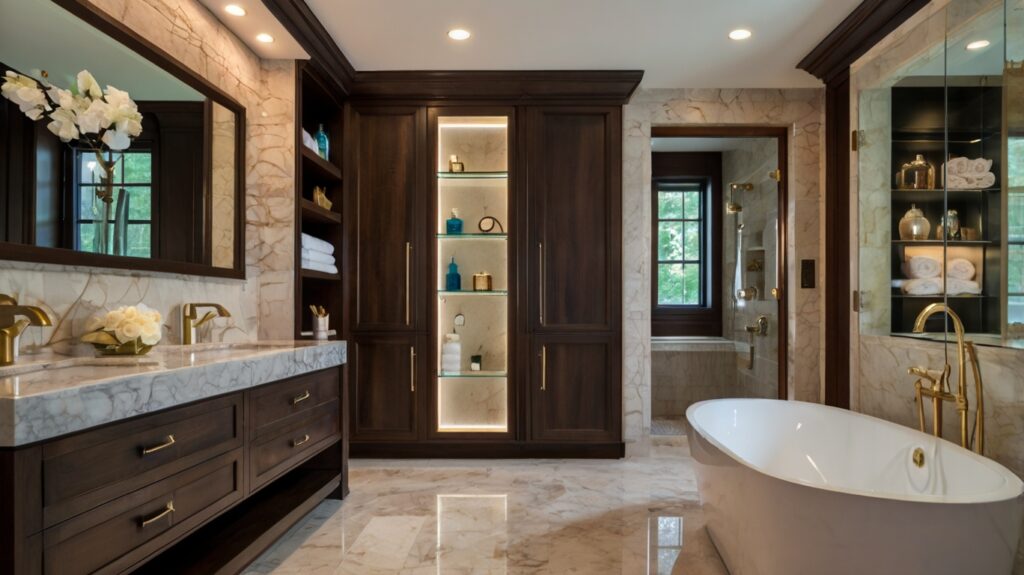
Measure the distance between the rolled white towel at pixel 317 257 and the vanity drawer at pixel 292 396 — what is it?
72 cm

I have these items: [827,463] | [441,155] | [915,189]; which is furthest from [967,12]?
[441,155]

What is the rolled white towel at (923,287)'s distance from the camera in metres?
2.35

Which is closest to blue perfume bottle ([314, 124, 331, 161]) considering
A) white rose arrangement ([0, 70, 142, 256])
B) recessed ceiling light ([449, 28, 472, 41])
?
recessed ceiling light ([449, 28, 472, 41])

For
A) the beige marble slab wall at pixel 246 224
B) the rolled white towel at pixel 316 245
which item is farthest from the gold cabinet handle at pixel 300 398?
the rolled white towel at pixel 316 245

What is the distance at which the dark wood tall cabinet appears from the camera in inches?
142

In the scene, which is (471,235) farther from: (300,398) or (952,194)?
(952,194)

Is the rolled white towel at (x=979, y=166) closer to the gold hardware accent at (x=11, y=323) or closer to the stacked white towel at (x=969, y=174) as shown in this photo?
the stacked white towel at (x=969, y=174)

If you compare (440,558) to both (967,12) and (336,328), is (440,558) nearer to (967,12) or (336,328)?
(336,328)

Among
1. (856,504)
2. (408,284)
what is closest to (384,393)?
(408,284)

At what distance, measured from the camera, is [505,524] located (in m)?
2.55

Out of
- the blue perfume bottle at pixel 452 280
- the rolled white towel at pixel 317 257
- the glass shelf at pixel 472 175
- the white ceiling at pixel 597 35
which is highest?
the white ceiling at pixel 597 35

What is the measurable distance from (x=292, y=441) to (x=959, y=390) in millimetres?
2546

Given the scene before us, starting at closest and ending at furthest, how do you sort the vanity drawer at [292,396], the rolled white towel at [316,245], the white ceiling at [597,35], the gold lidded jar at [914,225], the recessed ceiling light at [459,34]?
1. the vanity drawer at [292,396]
2. the gold lidded jar at [914,225]
3. the white ceiling at [597,35]
4. the recessed ceiling light at [459,34]
5. the rolled white towel at [316,245]

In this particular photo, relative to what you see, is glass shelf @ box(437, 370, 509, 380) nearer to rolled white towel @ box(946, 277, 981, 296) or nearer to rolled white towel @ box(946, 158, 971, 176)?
rolled white towel @ box(946, 277, 981, 296)
